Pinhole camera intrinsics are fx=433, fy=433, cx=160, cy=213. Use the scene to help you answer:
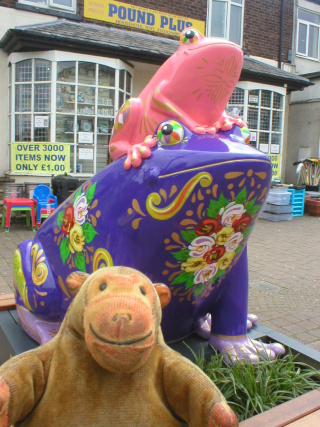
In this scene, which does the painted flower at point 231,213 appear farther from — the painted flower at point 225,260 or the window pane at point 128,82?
the window pane at point 128,82

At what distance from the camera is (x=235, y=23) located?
1270 centimetres

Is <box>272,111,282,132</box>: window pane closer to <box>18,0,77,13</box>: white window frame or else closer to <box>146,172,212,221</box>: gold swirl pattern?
<box>18,0,77,13</box>: white window frame

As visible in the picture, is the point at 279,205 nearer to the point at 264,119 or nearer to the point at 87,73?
the point at 264,119

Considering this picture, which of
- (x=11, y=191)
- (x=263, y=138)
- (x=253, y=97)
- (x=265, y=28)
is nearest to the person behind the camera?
(x=11, y=191)

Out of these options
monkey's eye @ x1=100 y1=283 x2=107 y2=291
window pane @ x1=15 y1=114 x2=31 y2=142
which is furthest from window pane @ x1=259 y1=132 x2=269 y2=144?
monkey's eye @ x1=100 y1=283 x2=107 y2=291

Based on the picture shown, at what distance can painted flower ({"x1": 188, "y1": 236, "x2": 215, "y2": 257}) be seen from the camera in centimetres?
171

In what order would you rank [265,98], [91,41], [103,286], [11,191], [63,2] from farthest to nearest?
[265,98] < [63,2] < [91,41] < [11,191] < [103,286]

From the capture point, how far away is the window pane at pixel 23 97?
905 cm

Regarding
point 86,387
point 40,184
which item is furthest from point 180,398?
point 40,184

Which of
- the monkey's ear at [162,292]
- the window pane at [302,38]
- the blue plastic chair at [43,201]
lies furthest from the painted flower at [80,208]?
the window pane at [302,38]

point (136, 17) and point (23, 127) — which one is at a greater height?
point (136, 17)

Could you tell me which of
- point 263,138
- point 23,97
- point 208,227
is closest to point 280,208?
point 263,138

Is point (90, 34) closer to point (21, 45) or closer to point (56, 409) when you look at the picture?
point (21, 45)

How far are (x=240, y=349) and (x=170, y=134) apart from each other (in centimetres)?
119
